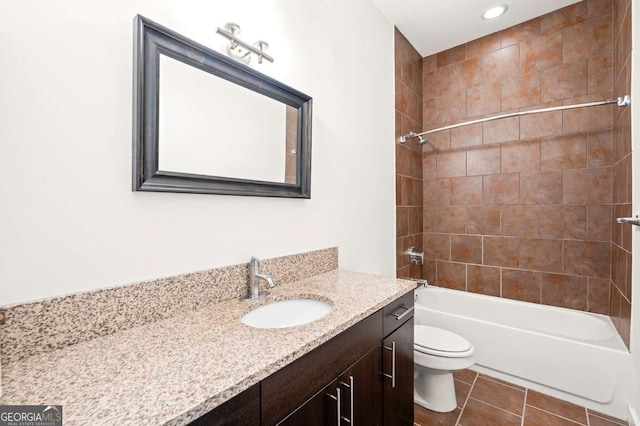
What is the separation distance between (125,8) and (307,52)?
2.89 ft

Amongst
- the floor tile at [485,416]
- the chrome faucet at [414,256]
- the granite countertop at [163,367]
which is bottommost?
the floor tile at [485,416]

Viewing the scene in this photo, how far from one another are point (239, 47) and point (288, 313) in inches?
45.0

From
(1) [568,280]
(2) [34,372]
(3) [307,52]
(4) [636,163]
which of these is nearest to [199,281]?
(2) [34,372]

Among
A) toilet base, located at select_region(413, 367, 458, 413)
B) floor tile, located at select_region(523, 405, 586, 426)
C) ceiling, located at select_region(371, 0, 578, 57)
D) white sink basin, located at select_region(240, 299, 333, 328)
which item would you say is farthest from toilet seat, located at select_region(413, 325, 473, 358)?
ceiling, located at select_region(371, 0, 578, 57)

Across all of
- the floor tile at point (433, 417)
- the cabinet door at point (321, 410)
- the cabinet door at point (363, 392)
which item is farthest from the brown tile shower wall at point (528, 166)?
the cabinet door at point (321, 410)

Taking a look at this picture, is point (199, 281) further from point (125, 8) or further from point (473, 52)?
point (473, 52)

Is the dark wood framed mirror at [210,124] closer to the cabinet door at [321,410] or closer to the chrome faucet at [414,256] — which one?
the cabinet door at [321,410]

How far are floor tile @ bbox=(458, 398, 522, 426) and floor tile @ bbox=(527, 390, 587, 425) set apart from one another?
0.77ft

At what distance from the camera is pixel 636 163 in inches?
58.8

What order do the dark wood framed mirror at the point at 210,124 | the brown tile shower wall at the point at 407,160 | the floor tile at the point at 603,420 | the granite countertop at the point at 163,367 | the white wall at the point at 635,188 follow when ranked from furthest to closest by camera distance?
the brown tile shower wall at the point at 407,160 → the floor tile at the point at 603,420 → the white wall at the point at 635,188 → the dark wood framed mirror at the point at 210,124 → the granite countertop at the point at 163,367

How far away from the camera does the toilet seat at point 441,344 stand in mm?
1664

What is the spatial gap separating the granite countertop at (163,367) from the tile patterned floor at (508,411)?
4.07ft

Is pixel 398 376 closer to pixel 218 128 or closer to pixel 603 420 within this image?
pixel 218 128

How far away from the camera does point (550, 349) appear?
185cm
